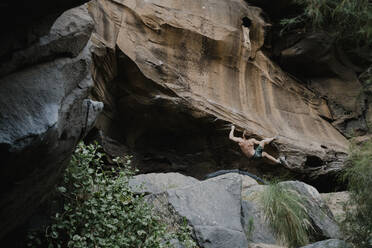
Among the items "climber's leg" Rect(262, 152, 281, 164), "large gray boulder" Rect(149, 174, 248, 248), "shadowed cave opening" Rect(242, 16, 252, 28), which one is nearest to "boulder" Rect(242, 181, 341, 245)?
"large gray boulder" Rect(149, 174, 248, 248)

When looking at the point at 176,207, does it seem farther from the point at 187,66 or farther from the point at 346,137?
the point at 346,137

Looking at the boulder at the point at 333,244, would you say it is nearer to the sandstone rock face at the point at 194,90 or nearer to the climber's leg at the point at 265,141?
the climber's leg at the point at 265,141

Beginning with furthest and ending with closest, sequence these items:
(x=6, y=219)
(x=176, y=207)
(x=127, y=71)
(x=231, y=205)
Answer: (x=127, y=71)
(x=231, y=205)
(x=176, y=207)
(x=6, y=219)

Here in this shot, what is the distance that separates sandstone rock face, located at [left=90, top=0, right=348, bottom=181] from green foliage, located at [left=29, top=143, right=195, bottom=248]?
3995mm

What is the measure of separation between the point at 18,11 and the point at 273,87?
30.5 feet

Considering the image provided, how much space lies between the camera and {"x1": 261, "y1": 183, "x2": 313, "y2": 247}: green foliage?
6777 millimetres

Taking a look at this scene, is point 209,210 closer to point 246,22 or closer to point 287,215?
point 287,215

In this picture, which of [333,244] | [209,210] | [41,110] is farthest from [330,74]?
[41,110]

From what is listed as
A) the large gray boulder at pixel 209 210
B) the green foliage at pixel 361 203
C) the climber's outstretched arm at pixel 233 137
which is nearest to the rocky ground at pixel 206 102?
the large gray boulder at pixel 209 210

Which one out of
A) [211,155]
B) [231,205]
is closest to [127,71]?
[211,155]

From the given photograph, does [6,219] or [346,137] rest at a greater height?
[6,219]

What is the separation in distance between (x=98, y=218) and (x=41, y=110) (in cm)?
209

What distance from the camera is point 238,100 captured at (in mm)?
10500

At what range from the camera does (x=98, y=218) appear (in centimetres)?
476
